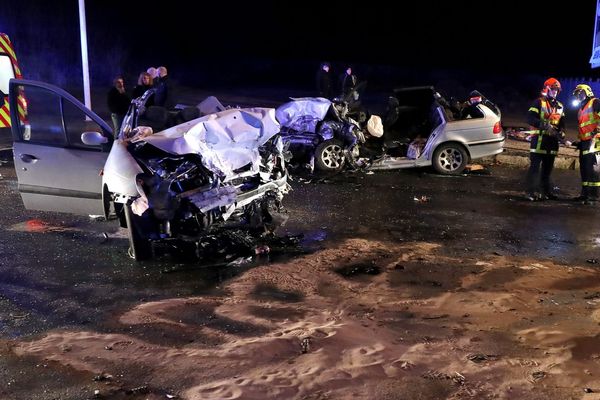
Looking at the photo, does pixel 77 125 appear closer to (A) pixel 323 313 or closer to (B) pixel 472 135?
(B) pixel 472 135

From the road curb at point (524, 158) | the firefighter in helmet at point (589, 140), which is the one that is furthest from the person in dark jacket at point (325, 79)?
the firefighter in helmet at point (589, 140)

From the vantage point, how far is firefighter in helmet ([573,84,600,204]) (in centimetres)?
914

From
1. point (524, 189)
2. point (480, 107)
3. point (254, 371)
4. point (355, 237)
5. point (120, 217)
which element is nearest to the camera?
point (254, 371)

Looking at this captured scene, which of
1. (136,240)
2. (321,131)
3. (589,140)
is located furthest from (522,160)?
(136,240)

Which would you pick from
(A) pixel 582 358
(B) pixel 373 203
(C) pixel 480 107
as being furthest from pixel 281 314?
(C) pixel 480 107

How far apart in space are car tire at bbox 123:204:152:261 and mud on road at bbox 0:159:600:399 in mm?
137

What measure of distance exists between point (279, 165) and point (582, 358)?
4.38 meters

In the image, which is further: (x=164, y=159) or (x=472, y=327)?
(x=164, y=159)

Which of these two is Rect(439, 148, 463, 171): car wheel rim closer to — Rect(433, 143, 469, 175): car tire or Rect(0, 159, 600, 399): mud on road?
Rect(433, 143, 469, 175): car tire

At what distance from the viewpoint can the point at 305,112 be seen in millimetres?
10977

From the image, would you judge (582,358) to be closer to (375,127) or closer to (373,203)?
(373,203)

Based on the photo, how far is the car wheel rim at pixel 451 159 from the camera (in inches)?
442

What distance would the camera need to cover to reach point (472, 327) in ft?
16.1

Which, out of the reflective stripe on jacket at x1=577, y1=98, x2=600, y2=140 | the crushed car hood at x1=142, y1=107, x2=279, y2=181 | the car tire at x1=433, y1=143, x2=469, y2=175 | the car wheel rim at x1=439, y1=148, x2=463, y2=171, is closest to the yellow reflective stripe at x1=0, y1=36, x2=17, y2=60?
the crushed car hood at x1=142, y1=107, x2=279, y2=181
